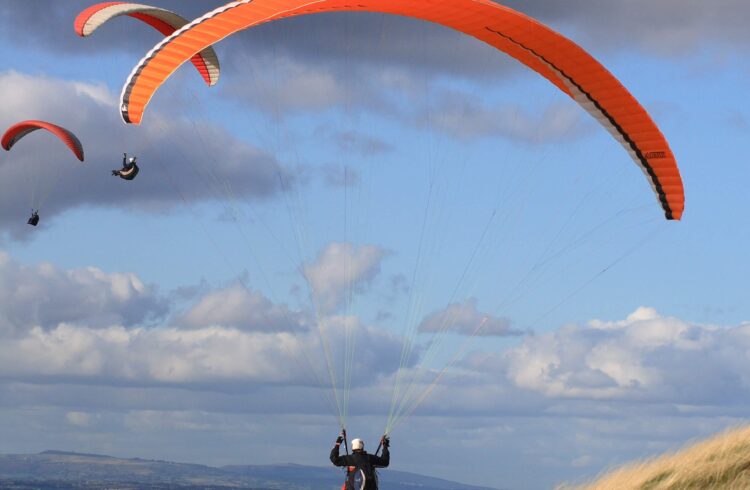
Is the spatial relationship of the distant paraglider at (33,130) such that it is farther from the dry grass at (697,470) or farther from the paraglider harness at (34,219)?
the dry grass at (697,470)

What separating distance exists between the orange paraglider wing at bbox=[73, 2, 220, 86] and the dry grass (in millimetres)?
12888

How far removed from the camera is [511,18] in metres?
20.6

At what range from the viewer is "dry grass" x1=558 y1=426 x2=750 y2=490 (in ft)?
66.9

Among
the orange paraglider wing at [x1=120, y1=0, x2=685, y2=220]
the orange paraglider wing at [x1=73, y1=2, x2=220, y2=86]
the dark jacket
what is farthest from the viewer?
the orange paraglider wing at [x1=73, y1=2, x2=220, y2=86]

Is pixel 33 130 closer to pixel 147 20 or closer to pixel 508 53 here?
pixel 147 20

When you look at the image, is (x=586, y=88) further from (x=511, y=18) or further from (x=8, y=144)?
(x=8, y=144)

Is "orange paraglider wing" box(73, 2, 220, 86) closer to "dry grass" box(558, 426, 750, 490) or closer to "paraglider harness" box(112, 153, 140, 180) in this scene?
"paraglider harness" box(112, 153, 140, 180)

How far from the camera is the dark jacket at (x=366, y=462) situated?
19297 mm

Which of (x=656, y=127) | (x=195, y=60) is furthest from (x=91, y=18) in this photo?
(x=656, y=127)

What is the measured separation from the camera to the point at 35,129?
31.8 metres

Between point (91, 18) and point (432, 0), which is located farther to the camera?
point (91, 18)

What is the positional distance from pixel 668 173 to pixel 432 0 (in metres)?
6.51

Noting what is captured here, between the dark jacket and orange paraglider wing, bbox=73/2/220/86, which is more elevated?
orange paraglider wing, bbox=73/2/220/86

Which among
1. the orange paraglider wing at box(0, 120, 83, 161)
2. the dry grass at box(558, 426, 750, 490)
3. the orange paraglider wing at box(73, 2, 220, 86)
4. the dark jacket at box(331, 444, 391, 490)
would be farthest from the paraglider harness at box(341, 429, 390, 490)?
the orange paraglider wing at box(0, 120, 83, 161)
